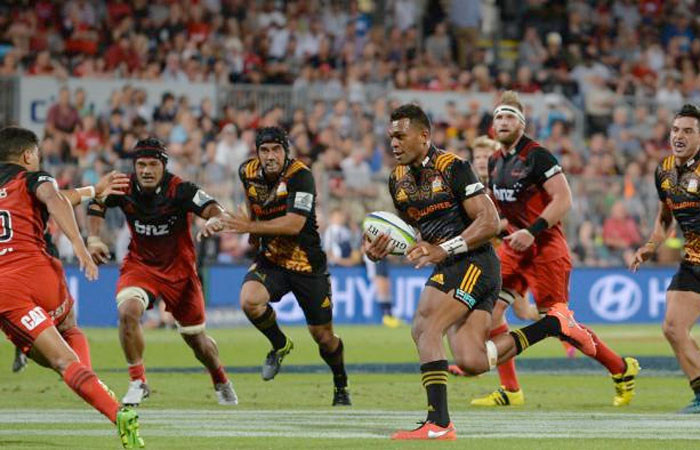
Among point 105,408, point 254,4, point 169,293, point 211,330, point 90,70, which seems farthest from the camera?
point 254,4

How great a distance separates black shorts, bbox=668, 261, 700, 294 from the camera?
1268 cm

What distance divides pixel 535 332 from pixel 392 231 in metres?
2.12

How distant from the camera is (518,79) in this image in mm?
32312

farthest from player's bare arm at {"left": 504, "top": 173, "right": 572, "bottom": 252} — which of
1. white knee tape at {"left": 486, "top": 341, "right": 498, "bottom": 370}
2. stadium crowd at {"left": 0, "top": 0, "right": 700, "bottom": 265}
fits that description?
stadium crowd at {"left": 0, "top": 0, "right": 700, "bottom": 265}

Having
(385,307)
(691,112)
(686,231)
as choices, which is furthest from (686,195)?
(385,307)

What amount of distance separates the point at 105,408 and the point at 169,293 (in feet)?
13.7

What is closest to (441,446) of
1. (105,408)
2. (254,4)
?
→ (105,408)

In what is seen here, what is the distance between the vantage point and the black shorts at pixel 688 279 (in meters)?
12.7

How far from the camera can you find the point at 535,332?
1214 centimetres

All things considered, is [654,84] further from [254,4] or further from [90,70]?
[90,70]

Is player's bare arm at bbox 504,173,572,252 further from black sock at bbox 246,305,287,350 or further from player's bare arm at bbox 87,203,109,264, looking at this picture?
player's bare arm at bbox 87,203,109,264

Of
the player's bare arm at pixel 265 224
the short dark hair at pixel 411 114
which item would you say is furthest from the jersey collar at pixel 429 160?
the player's bare arm at pixel 265 224

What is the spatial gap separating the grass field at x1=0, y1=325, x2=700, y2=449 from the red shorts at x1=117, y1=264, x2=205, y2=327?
786 millimetres

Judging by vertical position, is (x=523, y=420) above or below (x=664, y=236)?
below
